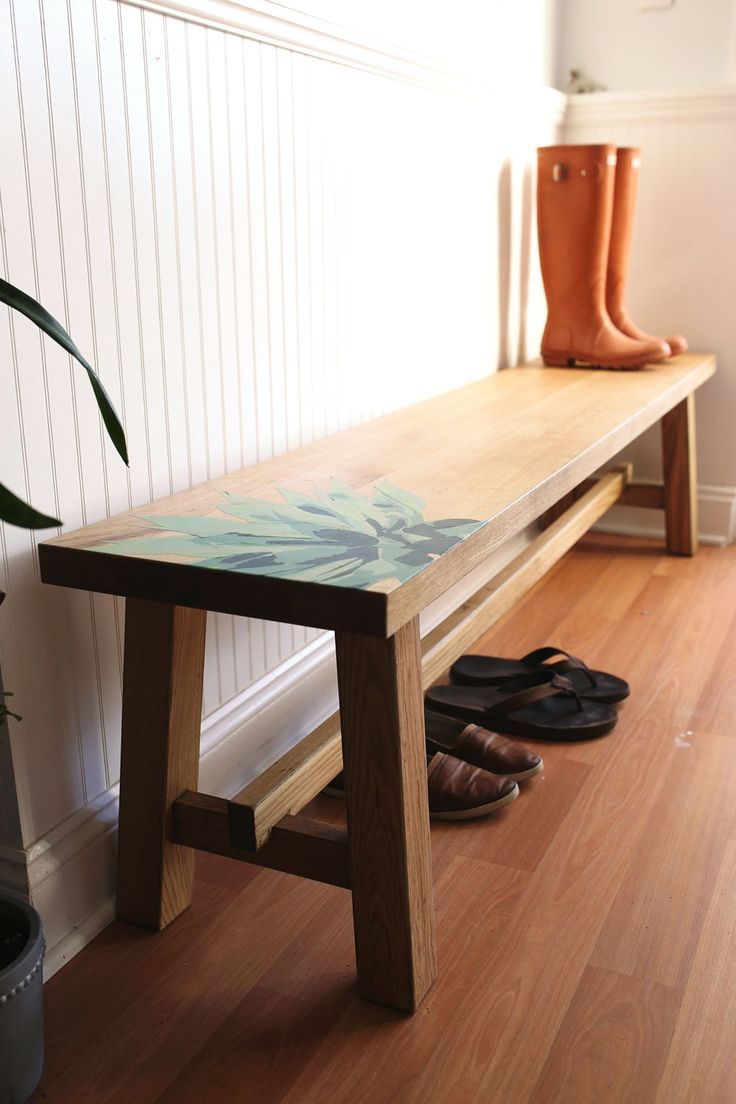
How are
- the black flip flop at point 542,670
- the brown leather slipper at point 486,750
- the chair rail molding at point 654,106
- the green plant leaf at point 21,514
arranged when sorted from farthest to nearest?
the chair rail molding at point 654,106, the black flip flop at point 542,670, the brown leather slipper at point 486,750, the green plant leaf at point 21,514

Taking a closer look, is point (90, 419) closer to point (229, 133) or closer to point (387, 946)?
point (229, 133)

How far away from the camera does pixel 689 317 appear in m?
3.03

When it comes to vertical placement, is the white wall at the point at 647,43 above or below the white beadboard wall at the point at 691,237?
above

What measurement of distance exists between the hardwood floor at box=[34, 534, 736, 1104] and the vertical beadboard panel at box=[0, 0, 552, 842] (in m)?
0.27

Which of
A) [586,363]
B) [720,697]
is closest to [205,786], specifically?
[720,697]

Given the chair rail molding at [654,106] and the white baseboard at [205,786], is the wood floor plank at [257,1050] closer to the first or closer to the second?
the white baseboard at [205,786]

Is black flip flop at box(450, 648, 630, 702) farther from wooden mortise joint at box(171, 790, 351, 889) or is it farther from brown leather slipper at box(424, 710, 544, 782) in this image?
wooden mortise joint at box(171, 790, 351, 889)

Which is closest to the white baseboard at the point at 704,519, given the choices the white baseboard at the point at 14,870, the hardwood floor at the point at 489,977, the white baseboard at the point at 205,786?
the white baseboard at the point at 205,786

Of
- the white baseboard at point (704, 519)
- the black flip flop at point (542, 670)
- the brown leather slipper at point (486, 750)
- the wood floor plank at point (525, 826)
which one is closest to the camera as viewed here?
the wood floor plank at point (525, 826)

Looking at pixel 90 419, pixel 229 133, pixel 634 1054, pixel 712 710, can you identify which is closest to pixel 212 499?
pixel 90 419

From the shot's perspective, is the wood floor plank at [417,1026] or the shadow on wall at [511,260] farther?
the shadow on wall at [511,260]

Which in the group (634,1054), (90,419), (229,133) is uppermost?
(229,133)

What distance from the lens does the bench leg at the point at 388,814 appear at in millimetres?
1137

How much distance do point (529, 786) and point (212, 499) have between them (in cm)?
74
